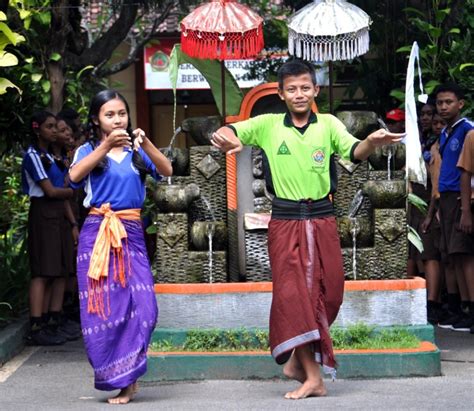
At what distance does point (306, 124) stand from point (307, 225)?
0.62 metres

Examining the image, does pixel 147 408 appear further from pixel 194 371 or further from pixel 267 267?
pixel 267 267

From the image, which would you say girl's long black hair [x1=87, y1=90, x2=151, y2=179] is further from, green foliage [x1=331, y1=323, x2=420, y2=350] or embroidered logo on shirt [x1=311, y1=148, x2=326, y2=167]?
green foliage [x1=331, y1=323, x2=420, y2=350]

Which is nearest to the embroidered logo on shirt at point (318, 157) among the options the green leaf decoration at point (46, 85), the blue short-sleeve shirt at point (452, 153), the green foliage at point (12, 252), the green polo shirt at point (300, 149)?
the green polo shirt at point (300, 149)

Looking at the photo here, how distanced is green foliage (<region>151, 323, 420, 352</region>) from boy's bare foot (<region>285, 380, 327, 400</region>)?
1128 millimetres

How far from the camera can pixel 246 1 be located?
1584 cm

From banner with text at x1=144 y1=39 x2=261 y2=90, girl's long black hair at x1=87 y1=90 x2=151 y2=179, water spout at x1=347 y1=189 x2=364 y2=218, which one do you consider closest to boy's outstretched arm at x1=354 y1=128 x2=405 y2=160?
girl's long black hair at x1=87 y1=90 x2=151 y2=179

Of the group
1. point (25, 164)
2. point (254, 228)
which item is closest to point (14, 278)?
point (25, 164)

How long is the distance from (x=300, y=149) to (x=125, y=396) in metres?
1.79

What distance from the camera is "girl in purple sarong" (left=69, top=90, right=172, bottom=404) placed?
751 centimetres

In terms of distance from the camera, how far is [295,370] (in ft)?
25.3

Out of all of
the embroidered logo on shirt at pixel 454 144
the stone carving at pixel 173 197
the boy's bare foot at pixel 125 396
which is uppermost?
the embroidered logo on shirt at pixel 454 144

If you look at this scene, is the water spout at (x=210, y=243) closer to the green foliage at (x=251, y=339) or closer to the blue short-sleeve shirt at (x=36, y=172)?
the green foliage at (x=251, y=339)

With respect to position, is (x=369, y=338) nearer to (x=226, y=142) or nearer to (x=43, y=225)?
(x=226, y=142)

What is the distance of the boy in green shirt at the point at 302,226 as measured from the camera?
7523 millimetres
